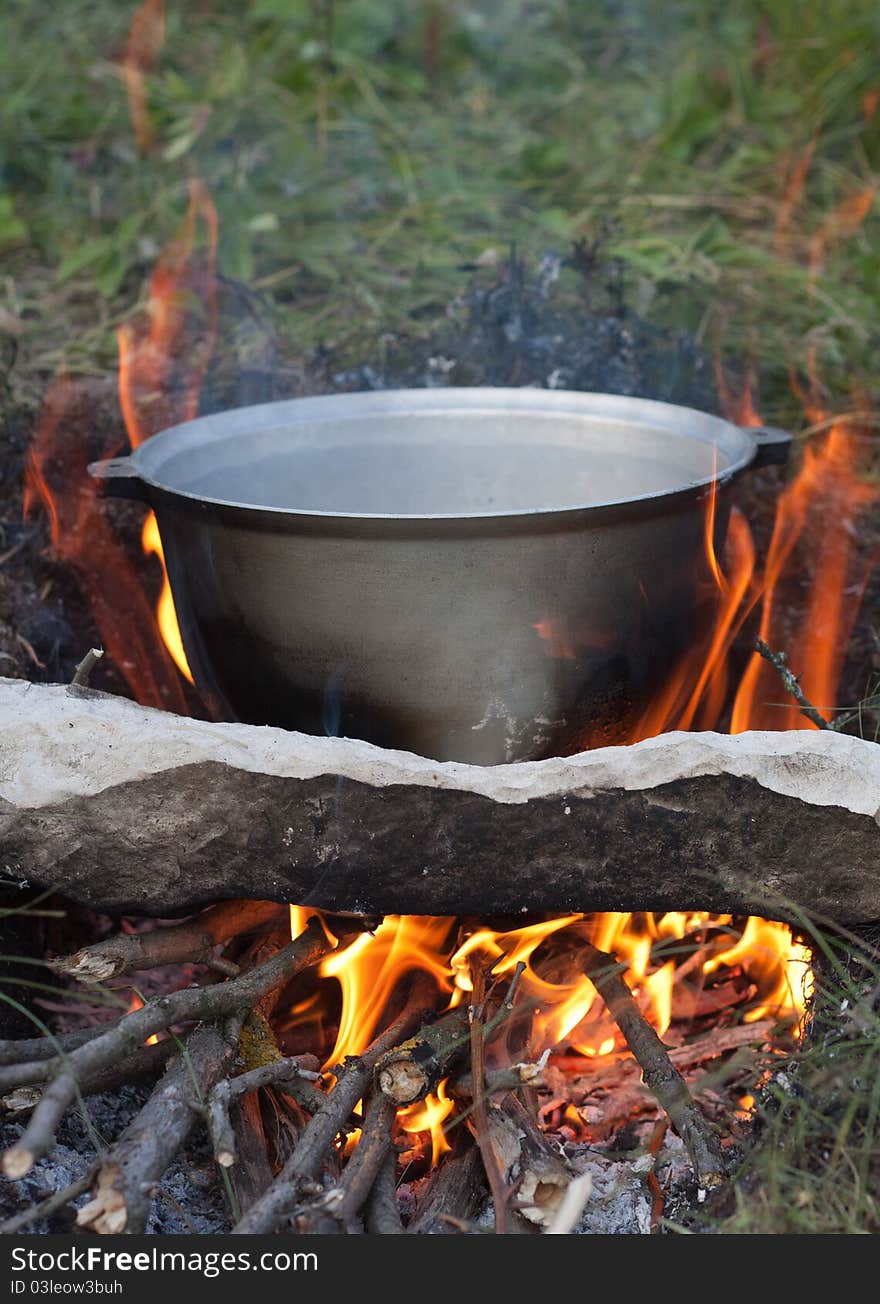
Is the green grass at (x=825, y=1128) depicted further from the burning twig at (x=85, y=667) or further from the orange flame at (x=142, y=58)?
the orange flame at (x=142, y=58)

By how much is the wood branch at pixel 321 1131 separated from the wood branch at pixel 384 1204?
0.07 meters

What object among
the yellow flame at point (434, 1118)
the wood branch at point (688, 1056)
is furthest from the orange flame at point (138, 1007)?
the wood branch at point (688, 1056)

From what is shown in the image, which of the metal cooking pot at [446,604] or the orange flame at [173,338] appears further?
the orange flame at [173,338]

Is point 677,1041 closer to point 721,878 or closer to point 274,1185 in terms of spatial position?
point 721,878

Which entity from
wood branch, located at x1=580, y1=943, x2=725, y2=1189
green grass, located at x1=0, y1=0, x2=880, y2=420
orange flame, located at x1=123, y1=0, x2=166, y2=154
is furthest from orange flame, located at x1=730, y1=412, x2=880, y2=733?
orange flame, located at x1=123, y1=0, x2=166, y2=154

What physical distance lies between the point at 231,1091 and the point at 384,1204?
21 cm

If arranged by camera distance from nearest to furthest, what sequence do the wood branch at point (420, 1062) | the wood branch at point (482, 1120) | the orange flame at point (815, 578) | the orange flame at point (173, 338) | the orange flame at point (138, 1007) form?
the wood branch at point (482, 1120)
the wood branch at point (420, 1062)
the orange flame at point (138, 1007)
the orange flame at point (815, 578)
the orange flame at point (173, 338)

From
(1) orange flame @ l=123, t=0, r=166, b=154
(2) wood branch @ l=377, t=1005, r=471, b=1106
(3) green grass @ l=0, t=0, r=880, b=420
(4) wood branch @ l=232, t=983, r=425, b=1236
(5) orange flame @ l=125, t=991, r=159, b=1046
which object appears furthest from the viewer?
(1) orange flame @ l=123, t=0, r=166, b=154

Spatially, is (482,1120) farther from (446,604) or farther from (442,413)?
(442,413)

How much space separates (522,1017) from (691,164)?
10.4 feet

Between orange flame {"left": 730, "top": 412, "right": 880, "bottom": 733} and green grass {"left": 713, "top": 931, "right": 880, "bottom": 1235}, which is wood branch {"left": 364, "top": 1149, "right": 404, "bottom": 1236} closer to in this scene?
green grass {"left": 713, "top": 931, "right": 880, "bottom": 1235}

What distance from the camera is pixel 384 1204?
1.42 m

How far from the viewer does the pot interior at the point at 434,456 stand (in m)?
2.02

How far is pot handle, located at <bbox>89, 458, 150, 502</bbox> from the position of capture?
1.76 m
